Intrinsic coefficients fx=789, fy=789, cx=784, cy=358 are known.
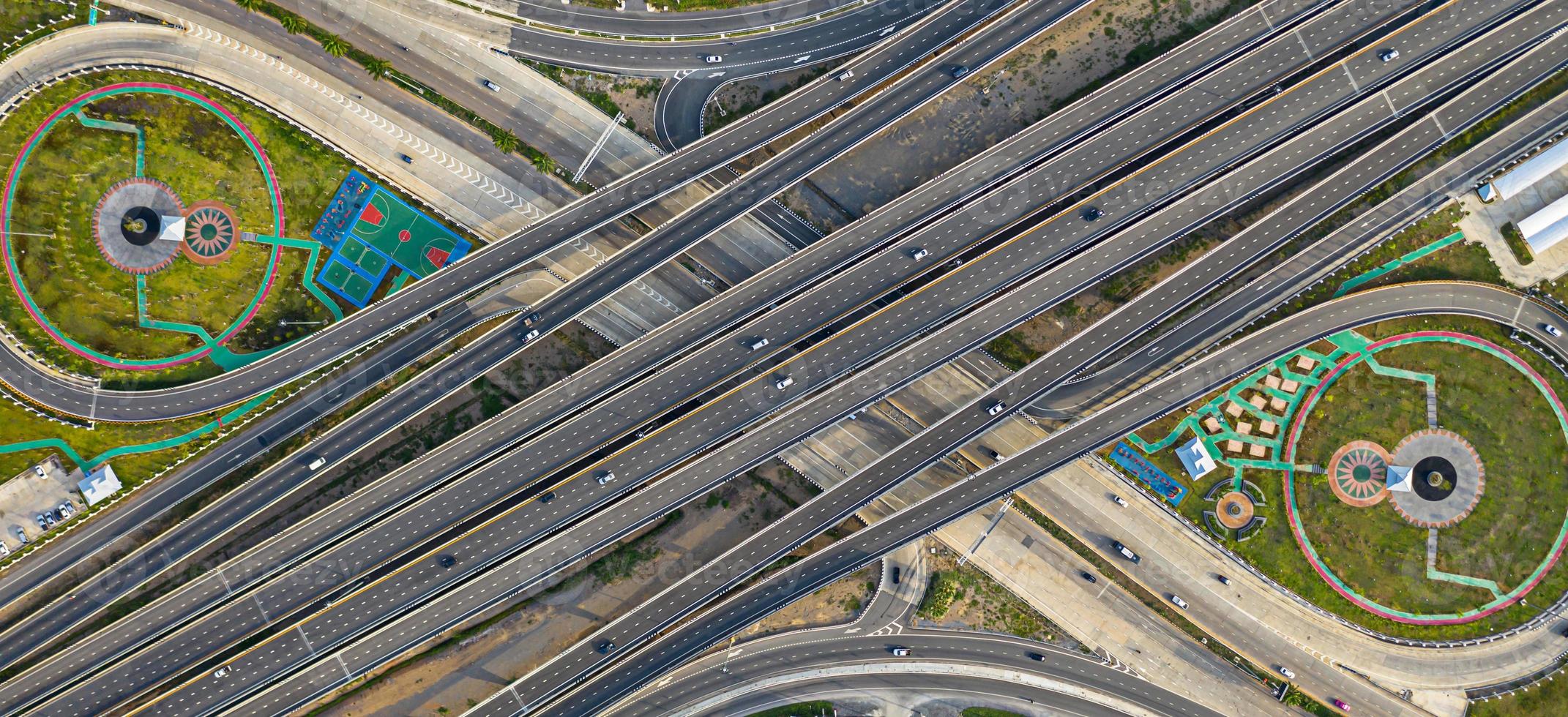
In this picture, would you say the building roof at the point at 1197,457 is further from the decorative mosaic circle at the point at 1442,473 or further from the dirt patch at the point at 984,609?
the dirt patch at the point at 984,609

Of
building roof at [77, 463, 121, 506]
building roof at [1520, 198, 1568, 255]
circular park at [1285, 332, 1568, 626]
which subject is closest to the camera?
building roof at [77, 463, 121, 506]

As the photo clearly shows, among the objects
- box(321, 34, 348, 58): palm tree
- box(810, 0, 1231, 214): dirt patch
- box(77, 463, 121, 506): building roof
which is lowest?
box(77, 463, 121, 506): building roof

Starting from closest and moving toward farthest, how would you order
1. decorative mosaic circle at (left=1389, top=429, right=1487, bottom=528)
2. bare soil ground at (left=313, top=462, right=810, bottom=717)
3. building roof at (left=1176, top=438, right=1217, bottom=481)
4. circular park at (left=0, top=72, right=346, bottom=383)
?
1. circular park at (left=0, top=72, right=346, bottom=383)
2. bare soil ground at (left=313, top=462, right=810, bottom=717)
3. building roof at (left=1176, top=438, right=1217, bottom=481)
4. decorative mosaic circle at (left=1389, top=429, right=1487, bottom=528)

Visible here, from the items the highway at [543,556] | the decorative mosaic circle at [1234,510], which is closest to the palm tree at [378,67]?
the highway at [543,556]

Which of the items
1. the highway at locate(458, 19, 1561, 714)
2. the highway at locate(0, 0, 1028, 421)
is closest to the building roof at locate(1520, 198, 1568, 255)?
the highway at locate(458, 19, 1561, 714)

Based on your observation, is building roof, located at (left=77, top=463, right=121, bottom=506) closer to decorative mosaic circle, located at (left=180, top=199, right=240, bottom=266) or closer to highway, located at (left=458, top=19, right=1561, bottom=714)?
decorative mosaic circle, located at (left=180, top=199, right=240, bottom=266)

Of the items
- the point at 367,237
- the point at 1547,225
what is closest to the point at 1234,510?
the point at 1547,225

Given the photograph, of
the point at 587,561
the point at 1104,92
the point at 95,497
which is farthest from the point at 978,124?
the point at 95,497

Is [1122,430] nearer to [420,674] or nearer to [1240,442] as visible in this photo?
[1240,442]
